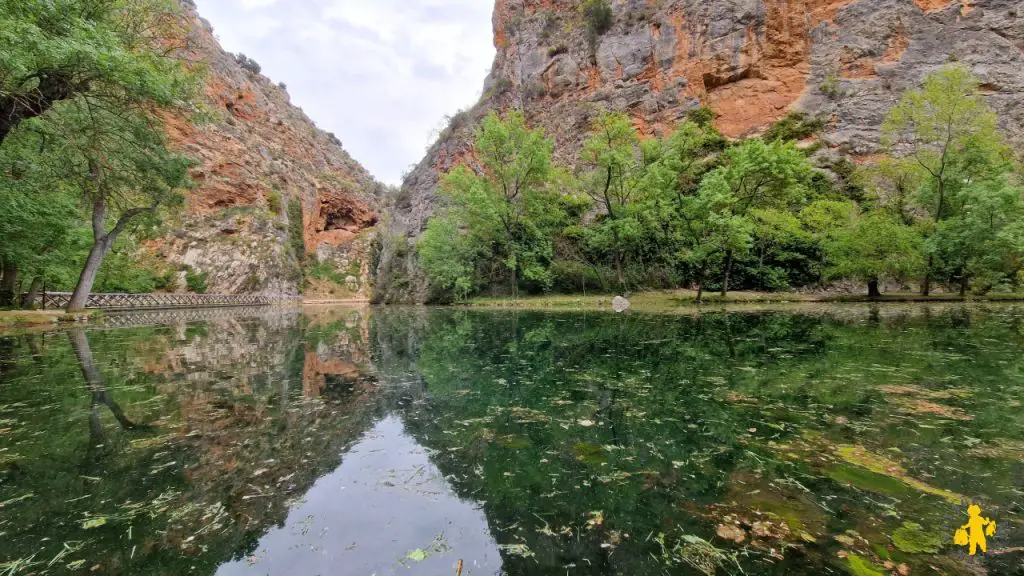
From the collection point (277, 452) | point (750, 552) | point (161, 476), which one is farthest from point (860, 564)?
point (161, 476)

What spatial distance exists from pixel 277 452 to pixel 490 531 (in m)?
2.61

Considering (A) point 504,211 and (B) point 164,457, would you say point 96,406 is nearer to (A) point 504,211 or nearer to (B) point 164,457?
(B) point 164,457

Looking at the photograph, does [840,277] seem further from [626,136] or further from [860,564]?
[860,564]

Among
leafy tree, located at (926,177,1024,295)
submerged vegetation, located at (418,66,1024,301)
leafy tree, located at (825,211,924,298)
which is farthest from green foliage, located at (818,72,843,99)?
leafy tree, located at (926,177,1024,295)

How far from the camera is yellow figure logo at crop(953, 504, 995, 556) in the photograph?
2.17 metres

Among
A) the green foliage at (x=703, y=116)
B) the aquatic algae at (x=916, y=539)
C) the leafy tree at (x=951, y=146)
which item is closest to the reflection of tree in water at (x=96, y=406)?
the aquatic algae at (x=916, y=539)

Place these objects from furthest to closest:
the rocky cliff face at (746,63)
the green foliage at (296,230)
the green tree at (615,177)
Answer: the green foliage at (296,230) < the rocky cliff face at (746,63) < the green tree at (615,177)

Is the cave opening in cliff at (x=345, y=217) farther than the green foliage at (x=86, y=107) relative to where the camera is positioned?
Yes

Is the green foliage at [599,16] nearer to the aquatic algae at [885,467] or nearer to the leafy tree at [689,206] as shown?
the leafy tree at [689,206]

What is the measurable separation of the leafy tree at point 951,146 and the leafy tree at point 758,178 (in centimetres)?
571

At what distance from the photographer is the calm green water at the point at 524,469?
2.46 metres

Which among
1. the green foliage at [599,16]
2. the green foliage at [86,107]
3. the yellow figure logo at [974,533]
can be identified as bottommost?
the yellow figure logo at [974,533]

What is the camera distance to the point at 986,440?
3811 mm

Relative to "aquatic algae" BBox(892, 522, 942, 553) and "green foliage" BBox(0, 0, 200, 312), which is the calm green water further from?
"green foliage" BBox(0, 0, 200, 312)
